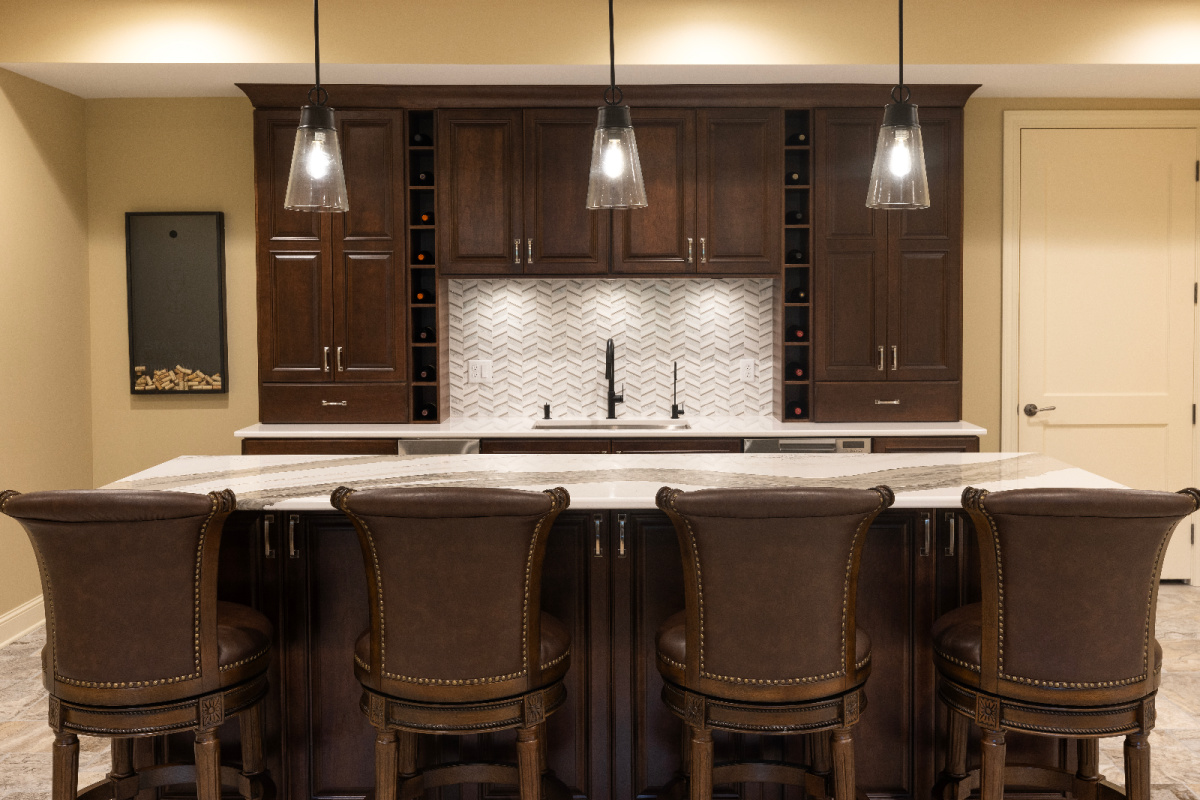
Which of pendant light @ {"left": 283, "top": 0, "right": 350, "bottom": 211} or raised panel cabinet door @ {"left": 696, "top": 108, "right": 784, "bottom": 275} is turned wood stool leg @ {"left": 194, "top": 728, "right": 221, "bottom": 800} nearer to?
pendant light @ {"left": 283, "top": 0, "right": 350, "bottom": 211}

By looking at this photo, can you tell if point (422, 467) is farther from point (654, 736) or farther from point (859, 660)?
point (859, 660)

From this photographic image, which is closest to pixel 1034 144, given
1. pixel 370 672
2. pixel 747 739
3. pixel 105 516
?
pixel 747 739

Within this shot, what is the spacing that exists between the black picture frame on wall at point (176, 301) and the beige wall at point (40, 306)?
258 millimetres

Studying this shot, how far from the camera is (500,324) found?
5047 millimetres

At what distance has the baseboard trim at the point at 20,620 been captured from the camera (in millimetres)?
4191

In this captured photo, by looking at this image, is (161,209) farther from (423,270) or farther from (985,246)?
(985,246)

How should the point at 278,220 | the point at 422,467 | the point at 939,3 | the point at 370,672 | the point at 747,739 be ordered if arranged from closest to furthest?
the point at 370,672 → the point at 747,739 → the point at 422,467 → the point at 939,3 → the point at 278,220

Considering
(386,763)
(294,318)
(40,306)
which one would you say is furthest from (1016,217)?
(40,306)

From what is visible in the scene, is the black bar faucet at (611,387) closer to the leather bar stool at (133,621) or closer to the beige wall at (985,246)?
the beige wall at (985,246)

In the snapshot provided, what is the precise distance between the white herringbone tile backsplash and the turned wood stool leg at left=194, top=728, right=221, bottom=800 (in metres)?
2.99

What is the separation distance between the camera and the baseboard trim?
4.19 meters

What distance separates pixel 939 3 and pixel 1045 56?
51 cm

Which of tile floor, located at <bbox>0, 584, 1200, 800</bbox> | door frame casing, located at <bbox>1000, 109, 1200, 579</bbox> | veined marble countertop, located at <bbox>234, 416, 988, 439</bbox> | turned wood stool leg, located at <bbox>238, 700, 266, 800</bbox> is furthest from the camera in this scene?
door frame casing, located at <bbox>1000, 109, 1200, 579</bbox>

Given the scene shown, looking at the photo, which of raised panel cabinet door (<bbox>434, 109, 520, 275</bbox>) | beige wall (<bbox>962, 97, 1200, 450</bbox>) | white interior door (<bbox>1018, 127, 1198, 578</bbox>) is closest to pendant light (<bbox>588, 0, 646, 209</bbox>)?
raised panel cabinet door (<bbox>434, 109, 520, 275</bbox>)
